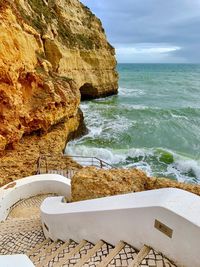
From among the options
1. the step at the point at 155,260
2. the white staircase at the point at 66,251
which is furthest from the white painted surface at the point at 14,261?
the step at the point at 155,260

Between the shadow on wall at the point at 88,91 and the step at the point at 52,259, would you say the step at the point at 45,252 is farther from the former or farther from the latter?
the shadow on wall at the point at 88,91

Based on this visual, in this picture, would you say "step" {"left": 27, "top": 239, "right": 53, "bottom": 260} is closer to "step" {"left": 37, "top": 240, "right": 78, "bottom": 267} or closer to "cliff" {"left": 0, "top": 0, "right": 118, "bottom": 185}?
"step" {"left": 37, "top": 240, "right": 78, "bottom": 267}

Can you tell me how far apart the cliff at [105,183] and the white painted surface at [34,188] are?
8.60 ft

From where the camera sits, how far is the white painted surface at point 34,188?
27.5 ft

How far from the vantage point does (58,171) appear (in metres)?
11.7

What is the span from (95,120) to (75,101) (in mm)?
7875

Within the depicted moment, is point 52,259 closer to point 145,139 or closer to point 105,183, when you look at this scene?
point 105,183

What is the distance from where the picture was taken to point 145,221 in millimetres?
3732

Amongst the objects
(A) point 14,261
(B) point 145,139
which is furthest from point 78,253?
(B) point 145,139

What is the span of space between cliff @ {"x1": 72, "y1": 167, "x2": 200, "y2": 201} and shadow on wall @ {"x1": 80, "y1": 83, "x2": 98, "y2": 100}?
26765 millimetres

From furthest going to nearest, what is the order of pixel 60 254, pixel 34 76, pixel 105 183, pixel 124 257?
pixel 34 76, pixel 105 183, pixel 60 254, pixel 124 257

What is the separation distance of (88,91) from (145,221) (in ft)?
102

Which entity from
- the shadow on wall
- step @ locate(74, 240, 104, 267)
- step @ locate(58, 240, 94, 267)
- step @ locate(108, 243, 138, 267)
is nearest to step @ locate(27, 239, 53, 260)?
step @ locate(58, 240, 94, 267)

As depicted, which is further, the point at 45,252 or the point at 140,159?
the point at 140,159
